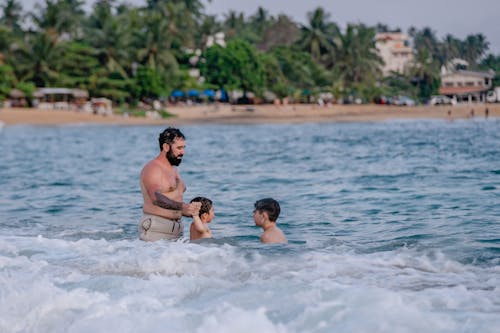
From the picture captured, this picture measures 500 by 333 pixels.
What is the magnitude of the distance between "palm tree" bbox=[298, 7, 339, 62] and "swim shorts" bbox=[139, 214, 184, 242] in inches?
3462

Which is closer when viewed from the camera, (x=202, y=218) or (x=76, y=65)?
(x=202, y=218)

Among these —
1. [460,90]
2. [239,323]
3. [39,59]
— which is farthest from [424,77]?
[239,323]

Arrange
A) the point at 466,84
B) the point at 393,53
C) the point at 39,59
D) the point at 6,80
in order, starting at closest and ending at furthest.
Result: 1. the point at 6,80
2. the point at 39,59
3. the point at 466,84
4. the point at 393,53

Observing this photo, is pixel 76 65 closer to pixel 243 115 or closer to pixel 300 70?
pixel 243 115

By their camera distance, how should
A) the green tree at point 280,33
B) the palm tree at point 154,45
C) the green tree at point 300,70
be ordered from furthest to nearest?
the green tree at point 280,33 < the green tree at point 300,70 < the palm tree at point 154,45

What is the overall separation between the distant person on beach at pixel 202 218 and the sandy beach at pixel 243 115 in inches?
1802

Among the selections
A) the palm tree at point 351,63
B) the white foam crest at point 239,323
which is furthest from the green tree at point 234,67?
the white foam crest at point 239,323

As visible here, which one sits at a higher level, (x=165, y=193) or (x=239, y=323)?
(x=165, y=193)

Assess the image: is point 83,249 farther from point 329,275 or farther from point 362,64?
point 362,64

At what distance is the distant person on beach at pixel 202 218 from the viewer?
791 cm

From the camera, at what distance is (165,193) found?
7922 mm

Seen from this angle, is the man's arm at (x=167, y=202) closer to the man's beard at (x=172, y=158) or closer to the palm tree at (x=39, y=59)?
the man's beard at (x=172, y=158)

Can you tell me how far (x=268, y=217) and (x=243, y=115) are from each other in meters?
58.7

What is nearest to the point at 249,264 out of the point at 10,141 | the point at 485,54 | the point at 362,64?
the point at 10,141
